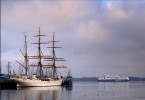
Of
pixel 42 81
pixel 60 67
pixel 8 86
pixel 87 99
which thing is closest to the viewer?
pixel 87 99

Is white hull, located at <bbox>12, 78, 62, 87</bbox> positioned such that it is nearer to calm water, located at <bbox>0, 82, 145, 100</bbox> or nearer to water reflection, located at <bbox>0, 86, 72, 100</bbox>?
calm water, located at <bbox>0, 82, 145, 100</bbox>

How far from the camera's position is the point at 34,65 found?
14150 cm

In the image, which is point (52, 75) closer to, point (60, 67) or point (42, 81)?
point (60, 67)

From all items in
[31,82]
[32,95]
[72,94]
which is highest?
[31,82]

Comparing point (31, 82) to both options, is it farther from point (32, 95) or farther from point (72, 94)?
point (32, 95)

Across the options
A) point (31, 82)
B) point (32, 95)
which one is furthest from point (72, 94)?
point (31, 82)

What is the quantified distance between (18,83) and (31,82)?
5.08 m

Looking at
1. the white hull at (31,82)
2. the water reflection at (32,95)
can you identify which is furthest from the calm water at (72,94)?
the white hull at (31,82)

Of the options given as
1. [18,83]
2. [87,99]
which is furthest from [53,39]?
[87,99]

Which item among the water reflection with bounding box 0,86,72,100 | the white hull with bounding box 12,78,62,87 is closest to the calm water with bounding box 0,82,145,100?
the water reflection with bounding box 0,86,72,100

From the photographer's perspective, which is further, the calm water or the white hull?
the white hull

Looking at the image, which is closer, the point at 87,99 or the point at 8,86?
the point at 87,99

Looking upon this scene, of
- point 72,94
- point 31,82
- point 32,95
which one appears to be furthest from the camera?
point 31,82

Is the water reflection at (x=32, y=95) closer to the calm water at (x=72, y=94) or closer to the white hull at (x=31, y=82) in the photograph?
the calm water at (x=72, y=94)
